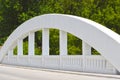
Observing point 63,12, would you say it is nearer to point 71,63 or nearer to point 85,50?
point 71,63

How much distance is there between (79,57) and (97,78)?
4.82 metres

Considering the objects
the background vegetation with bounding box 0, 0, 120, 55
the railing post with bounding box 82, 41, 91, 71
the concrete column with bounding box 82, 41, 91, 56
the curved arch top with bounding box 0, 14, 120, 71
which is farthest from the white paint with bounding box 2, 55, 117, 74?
the background vegetation with bounding box 0, 0, 120, 55

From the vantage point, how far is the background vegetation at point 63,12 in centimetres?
4062

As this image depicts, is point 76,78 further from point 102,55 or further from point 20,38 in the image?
point 20,38

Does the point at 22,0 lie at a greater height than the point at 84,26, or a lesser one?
greater

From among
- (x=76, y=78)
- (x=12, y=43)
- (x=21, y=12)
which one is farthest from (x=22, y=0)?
(x=76, y=78)

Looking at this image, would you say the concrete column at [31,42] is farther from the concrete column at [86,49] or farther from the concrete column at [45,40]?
the concrete column at [86,49]

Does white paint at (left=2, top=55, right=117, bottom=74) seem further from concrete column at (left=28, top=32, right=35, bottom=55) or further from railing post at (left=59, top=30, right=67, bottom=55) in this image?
concrete column at (left=28, top=32, right=35, bottom=55)

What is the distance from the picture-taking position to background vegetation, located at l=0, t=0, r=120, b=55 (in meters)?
40.6

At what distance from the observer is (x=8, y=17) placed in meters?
57.9

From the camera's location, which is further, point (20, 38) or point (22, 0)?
point (22, 0)

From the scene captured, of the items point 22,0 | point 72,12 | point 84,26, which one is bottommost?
point 84,26

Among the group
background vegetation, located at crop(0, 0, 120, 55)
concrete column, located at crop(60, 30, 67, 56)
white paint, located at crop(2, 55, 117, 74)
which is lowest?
white paint, located at crop(2, 55, 117, 74)

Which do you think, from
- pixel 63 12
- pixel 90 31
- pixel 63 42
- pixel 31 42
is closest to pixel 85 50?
pixel 90 31
